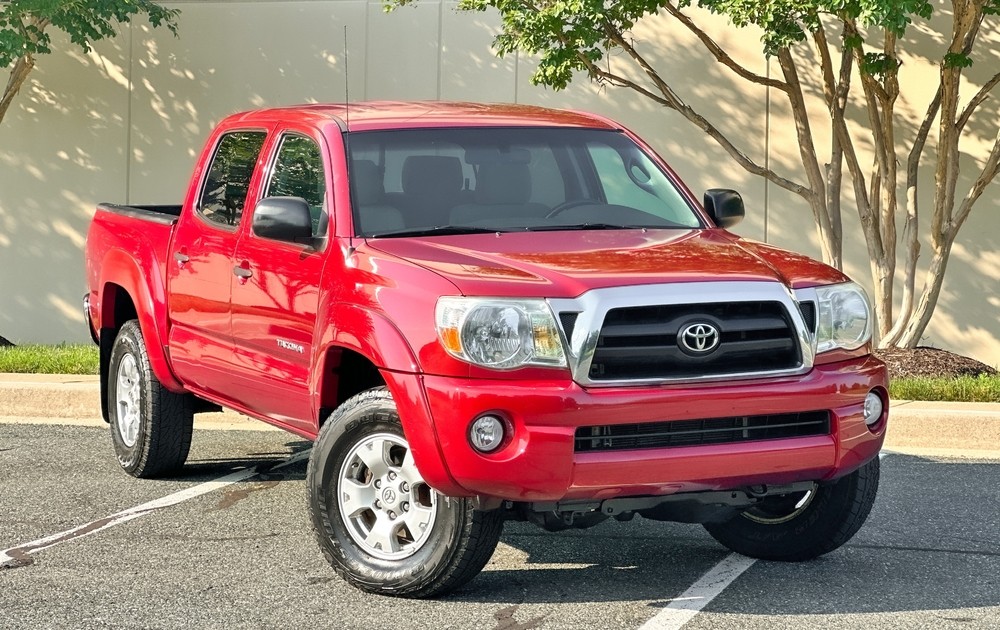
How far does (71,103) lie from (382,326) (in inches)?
463

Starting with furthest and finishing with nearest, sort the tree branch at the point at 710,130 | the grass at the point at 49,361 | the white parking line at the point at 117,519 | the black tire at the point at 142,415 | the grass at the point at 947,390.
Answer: the tree branch at the point at 710,130 < the grass at the point at 49,361 < the grass at the point at 947,390 < the black tire at the point at 142,415 < the white parking line at the point at 117,519

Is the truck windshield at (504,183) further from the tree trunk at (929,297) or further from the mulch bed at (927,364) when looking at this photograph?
the tree trunk at (929,297)

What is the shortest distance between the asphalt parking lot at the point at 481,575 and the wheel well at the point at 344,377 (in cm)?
73

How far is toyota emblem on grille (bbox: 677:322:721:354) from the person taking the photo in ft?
17.8

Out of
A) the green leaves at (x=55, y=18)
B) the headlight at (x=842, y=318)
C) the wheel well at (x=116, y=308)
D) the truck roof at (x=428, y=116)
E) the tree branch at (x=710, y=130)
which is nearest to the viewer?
the headlight at (x=842, y=318)

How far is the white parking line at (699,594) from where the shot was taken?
5480 millimetres

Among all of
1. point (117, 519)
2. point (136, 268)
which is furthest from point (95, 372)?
point (117, 519)

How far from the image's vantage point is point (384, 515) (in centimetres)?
583

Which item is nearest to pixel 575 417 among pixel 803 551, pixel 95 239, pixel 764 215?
pixel 803 551

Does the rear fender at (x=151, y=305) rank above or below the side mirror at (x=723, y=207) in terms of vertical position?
below

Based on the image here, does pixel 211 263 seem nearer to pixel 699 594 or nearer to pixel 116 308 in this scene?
pixel 116 308

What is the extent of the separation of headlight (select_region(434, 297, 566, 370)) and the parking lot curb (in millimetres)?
4994

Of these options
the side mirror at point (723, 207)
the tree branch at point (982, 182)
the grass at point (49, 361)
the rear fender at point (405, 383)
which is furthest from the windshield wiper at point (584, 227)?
the tree branch at point (982, 182)

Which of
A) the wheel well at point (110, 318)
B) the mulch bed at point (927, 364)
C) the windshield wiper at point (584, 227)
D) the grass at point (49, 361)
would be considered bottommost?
the grass at point (49, 361)
